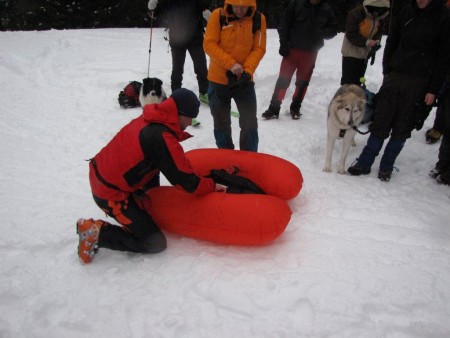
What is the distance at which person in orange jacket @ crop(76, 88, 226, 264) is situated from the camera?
2.54 metres

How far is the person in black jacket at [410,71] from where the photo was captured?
127 inches

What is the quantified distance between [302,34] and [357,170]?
220 centimetres

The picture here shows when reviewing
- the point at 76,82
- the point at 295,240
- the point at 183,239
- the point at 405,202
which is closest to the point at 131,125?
the point at 183,239

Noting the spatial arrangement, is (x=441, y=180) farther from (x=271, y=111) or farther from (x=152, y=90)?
(x=152, y=90)

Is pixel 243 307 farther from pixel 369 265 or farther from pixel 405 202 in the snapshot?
pixel 405 202

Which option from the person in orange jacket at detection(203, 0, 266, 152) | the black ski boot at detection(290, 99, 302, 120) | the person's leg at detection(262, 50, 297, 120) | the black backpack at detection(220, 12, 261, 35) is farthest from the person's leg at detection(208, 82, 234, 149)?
the black ski boot at detection(290, 99, 302, 120)

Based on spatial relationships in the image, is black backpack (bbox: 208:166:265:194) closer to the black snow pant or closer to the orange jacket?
the orange jacket

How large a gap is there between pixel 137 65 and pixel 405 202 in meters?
6.09

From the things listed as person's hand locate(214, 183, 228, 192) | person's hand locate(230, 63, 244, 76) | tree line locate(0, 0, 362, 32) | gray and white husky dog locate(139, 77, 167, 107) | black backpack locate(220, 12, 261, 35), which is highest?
tree line locate(0, 0, 362, 32)

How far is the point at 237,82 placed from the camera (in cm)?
355

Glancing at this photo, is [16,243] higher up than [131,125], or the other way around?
[131,125]

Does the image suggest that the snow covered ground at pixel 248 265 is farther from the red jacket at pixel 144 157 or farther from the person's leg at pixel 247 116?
the person's leg at pixel 247 116

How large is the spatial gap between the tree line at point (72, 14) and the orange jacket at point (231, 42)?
966 centimetres

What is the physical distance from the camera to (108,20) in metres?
13.7
